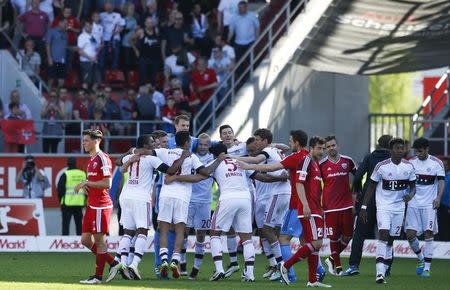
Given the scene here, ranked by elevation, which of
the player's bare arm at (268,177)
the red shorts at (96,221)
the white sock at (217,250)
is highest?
the player's bare arm at (268,177)

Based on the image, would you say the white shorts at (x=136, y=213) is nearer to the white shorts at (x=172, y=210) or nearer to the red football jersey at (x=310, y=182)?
the white shorts at (x=172, y=210)

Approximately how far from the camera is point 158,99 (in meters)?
34.1

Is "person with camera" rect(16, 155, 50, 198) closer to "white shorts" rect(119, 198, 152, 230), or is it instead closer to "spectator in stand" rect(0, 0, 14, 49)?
"spectator in stand" rect(0, 0, 14, 49)

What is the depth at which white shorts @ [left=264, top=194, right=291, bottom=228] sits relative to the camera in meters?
22.3

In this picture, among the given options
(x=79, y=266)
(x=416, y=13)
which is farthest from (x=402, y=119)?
(x=79, y=266)

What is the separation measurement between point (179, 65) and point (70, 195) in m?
5.24

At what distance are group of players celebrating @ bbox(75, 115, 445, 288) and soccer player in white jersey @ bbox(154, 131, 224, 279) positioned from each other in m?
0.02

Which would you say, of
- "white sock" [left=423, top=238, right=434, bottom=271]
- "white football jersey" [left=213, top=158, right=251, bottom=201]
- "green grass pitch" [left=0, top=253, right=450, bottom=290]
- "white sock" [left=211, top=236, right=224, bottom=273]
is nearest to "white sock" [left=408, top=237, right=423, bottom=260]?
"white sock" [left=423, top=238, right=434, bottom=271]

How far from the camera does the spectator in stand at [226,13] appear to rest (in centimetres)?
3534

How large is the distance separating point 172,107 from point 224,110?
146 cm

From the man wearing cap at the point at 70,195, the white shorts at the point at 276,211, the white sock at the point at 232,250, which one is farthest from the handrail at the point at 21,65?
the white shorts at the point at 276,211

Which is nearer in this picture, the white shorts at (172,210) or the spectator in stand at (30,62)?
the white shorts at (172,210)

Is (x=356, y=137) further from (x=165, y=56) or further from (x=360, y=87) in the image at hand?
(x=165, y=56)

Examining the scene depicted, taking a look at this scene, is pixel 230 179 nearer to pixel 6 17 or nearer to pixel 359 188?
pixel 359 188
